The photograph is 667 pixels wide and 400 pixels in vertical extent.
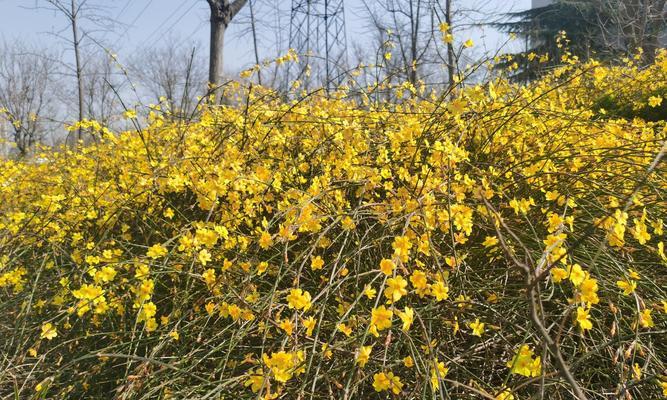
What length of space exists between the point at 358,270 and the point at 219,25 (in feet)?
19.6

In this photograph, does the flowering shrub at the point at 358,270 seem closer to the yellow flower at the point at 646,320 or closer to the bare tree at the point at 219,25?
the yellow flower at the point at 646,320

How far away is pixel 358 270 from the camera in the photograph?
1452mm

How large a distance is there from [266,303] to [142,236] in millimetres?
1054

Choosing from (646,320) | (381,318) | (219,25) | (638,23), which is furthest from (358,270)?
(638,23)

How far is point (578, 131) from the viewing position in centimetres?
235

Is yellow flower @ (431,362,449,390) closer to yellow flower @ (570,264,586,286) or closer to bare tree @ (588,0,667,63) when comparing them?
yellow flower @ (570,264,586,286)

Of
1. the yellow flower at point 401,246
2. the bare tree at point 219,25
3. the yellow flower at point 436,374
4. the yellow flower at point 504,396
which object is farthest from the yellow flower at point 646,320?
the bare tree at point 219,25

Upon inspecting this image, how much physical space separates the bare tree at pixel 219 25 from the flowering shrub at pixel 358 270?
413cm

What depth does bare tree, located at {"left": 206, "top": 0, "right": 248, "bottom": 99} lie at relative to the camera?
6.44 m

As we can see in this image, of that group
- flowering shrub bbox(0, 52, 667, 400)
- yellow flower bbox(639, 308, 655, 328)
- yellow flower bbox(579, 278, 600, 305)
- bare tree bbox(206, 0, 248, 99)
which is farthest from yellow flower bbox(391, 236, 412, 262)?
bare tree bbox(206, 0, 248, 99)

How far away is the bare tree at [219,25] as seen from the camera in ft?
21.1

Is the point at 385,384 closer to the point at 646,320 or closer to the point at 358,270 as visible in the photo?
the point at 358,270

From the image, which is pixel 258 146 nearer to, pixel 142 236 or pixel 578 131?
pixel 142 236

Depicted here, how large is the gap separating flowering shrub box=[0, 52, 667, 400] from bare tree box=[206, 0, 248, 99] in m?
4.13
